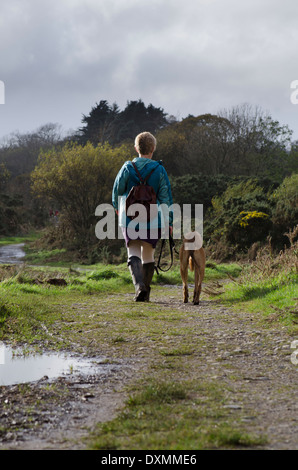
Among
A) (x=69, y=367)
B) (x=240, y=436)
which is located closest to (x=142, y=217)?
(x=69, y=367)

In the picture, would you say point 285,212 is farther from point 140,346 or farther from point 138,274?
point 140,346

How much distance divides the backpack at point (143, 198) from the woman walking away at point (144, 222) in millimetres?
62

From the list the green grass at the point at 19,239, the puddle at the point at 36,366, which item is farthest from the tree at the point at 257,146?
the puddle at the point at 36,366

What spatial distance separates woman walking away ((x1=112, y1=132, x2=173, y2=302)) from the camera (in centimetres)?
794

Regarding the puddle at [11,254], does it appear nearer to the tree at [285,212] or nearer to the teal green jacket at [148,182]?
the tree at [285,212]

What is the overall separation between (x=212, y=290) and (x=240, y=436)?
23.0ft

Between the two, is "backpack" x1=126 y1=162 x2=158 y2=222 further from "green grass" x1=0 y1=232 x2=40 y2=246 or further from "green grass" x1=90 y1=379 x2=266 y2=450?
"green grass" x1=0 y1=232 x2=40 y2=246

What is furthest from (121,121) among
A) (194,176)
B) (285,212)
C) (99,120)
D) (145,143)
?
(145,143)

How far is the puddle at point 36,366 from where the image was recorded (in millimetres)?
4035

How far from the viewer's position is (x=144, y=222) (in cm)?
791

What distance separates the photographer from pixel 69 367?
4.31m

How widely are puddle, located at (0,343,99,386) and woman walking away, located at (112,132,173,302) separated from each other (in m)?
3.33

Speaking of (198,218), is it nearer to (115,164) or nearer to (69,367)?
(115,164)

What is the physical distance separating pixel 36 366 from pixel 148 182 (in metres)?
4.12
